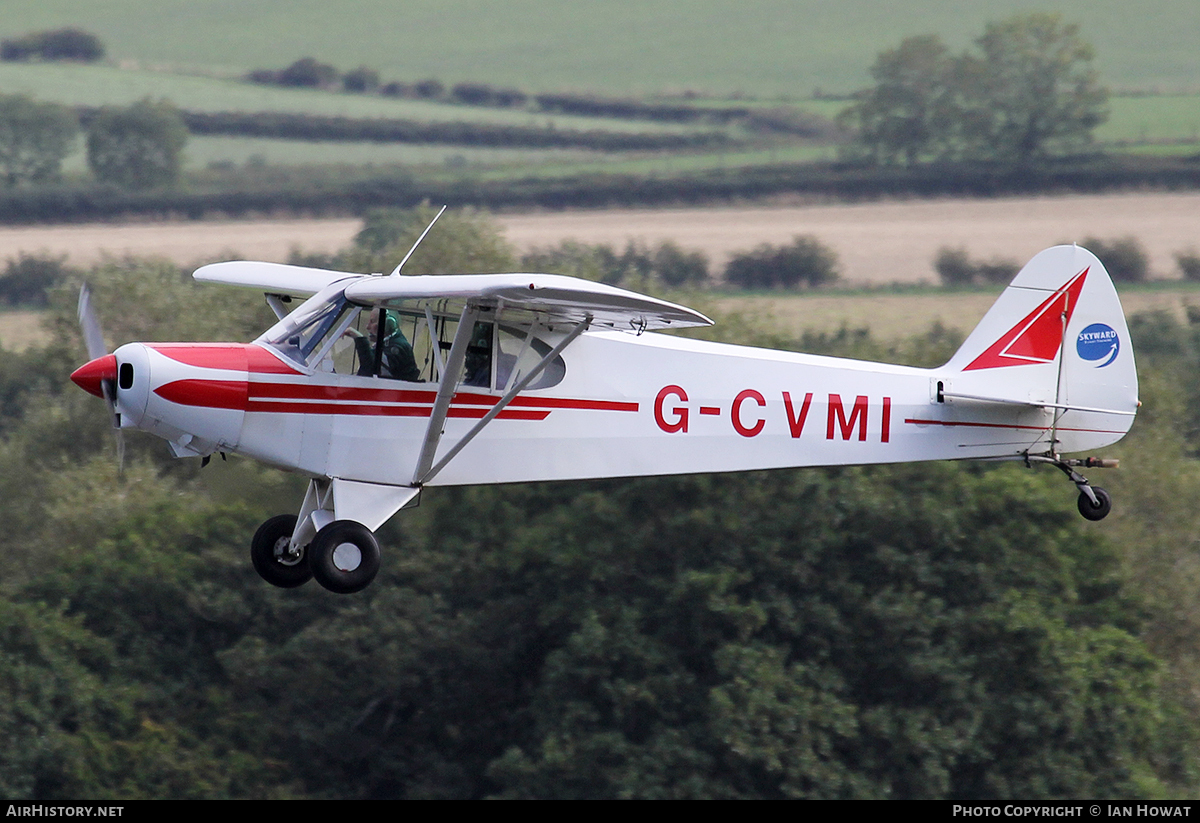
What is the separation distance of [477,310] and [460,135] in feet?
231

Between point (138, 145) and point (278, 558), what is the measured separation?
6813cm

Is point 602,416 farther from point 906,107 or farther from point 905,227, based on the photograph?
point 906,107

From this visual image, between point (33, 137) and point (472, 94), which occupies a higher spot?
point (472, 94)

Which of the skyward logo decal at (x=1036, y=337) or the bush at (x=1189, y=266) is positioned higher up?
the bush at (x=1189, y=266)

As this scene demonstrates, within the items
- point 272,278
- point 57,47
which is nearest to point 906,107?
point 57,47

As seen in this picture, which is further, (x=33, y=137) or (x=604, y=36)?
(x=604, y=36)

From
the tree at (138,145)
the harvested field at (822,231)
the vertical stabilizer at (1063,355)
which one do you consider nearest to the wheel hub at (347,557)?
the vertical stabilizer at (1063,355)

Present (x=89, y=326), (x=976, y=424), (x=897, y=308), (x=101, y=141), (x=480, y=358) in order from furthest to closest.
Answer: (x=101, y=141) → (x=897, y=308) → (x=976, y=424) → (x=89, y=326) → (x=480, y=358)

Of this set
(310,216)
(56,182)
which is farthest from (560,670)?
(56,182)

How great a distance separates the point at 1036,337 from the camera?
45.1 ft

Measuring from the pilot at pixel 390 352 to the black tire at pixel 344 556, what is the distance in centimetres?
121

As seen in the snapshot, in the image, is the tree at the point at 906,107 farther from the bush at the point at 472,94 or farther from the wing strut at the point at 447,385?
the wing strut at the point at 447,385

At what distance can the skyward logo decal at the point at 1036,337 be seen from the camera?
45.0 feet

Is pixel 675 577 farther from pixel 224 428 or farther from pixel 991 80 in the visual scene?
pixel 991 80
